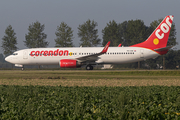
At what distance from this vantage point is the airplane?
132 ft

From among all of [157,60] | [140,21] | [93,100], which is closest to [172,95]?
[93,100]

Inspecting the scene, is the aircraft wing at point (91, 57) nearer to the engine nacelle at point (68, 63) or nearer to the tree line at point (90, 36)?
the engine nacelle at point (68, 63)

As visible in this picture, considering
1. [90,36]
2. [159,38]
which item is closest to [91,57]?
[159,38]

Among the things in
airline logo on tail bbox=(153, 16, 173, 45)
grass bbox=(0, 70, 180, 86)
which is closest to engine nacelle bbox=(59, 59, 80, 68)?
grass bbox=(0, 70, 180, 86)

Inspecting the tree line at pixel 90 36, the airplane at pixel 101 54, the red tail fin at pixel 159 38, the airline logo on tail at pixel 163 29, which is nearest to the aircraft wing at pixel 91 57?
the airplane at pixel 101 54

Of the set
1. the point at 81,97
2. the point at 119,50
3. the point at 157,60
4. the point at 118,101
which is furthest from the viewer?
the point at 157,60

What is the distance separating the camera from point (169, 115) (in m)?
7.81

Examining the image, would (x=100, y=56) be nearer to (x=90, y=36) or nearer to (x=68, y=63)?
(x=68, y=63)

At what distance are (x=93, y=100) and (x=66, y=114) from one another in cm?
236

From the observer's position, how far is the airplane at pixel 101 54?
40.3 metres

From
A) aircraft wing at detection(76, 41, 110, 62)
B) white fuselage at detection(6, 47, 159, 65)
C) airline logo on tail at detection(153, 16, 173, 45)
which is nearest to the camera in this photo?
aircraft wing at detection(76, 41, 110, 62)

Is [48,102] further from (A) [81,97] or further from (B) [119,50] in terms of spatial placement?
(B) [119,50]

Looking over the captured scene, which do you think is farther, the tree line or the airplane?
the tree line

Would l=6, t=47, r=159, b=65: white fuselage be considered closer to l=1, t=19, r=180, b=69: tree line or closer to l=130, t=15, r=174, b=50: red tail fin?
l=130, t=15, r=174, b=50: red tail fin
